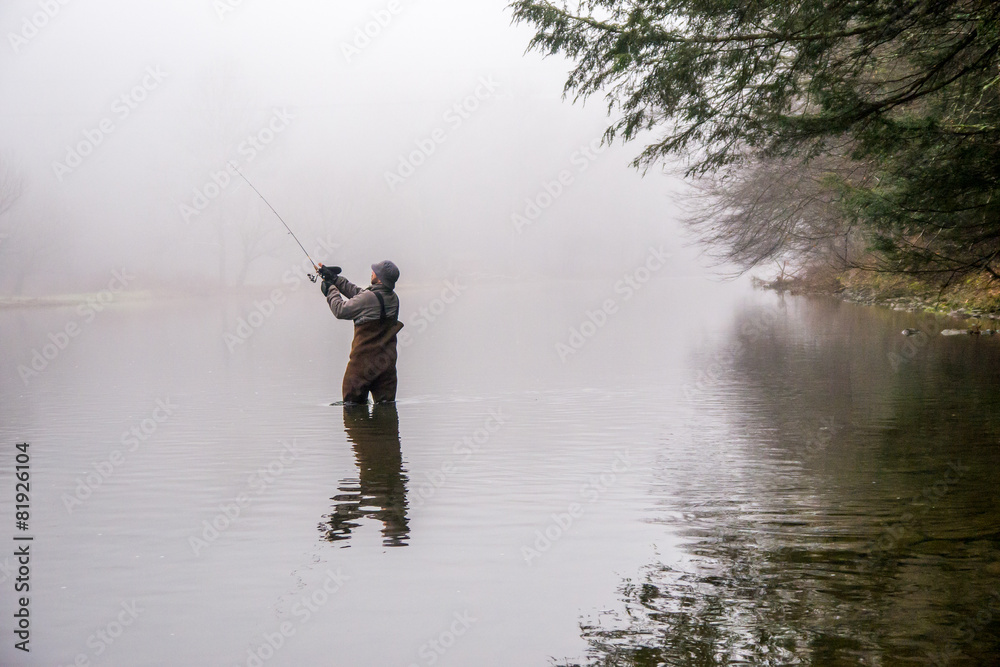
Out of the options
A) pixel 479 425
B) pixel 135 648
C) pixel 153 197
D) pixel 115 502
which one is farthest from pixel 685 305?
pixel 153 197

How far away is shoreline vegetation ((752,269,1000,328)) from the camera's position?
19291mm

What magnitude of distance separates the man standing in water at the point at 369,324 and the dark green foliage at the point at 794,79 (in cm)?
401

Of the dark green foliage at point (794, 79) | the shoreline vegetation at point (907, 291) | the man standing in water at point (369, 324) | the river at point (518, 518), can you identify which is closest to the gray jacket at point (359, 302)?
the man standing in water at point (369, 324)

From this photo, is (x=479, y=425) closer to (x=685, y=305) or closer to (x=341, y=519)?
(x=341, y=519)

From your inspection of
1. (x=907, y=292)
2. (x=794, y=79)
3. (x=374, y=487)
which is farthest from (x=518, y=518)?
(x=907, y=292)

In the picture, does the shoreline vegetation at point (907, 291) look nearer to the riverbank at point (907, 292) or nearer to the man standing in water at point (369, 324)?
the riverbank at point (907, 292)

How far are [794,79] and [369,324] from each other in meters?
6.01

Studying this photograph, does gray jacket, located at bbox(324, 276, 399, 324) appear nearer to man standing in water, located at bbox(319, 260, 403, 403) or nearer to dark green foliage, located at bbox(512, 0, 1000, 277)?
man standing in water, located at bbox(319, 260, 403, 403)

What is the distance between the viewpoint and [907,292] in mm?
26109

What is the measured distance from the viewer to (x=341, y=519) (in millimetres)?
8008

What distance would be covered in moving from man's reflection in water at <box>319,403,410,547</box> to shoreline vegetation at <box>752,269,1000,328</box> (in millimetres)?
6572

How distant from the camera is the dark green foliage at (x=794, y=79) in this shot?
377 inches

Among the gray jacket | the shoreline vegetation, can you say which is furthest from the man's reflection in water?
the shoreline vegetation

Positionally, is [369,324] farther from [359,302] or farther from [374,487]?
[374,487]
